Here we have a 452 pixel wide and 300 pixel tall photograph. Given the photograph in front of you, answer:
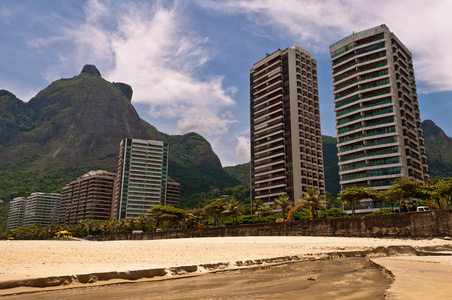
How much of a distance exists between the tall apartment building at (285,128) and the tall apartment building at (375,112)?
17.8m

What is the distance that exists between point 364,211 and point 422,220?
57.5m

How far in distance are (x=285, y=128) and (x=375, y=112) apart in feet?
107

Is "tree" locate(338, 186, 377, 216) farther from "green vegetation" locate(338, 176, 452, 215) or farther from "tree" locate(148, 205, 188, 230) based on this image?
"tree" locate(148, 205, 188, 230)

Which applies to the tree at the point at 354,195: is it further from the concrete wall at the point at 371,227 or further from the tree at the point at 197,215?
the tree at the point at 197,215

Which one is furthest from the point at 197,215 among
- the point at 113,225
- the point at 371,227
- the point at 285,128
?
the point at 371,227

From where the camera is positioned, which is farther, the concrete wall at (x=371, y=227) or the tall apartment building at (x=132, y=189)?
the tall apartment building at (x=132, y=189)

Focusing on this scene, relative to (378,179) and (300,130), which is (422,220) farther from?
(300,130)

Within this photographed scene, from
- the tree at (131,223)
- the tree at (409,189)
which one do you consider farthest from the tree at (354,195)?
the tree at (131,223)

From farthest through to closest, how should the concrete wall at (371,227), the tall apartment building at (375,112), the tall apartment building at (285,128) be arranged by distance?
the tall apartment building at (285,128)
the tall apartment building at (375,112)
the concrete wall at (371,227)

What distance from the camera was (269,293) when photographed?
26.5 feet

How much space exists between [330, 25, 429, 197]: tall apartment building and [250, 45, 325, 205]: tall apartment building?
17.8 m

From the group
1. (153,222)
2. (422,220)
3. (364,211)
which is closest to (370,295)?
(422,220)

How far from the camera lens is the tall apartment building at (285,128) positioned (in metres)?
112

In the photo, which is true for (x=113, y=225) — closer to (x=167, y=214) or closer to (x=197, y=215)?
(x=167, y=214)
